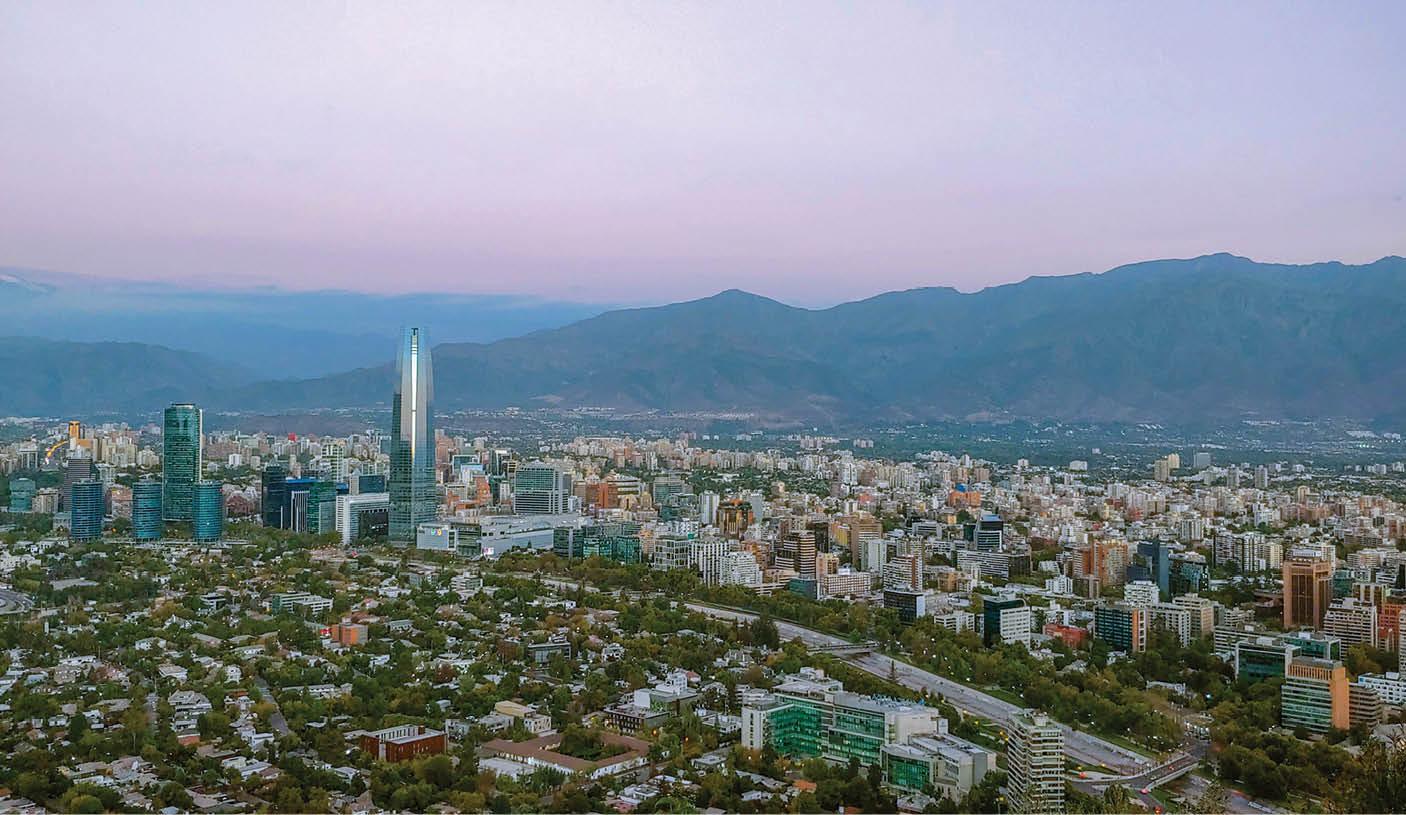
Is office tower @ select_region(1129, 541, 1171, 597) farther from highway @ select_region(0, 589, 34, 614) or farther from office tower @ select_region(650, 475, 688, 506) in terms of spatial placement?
highway @ select_region(0, 589, 34, 614)

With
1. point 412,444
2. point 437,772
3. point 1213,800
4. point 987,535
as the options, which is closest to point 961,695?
point 1213,800

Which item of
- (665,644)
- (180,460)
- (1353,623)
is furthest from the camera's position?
(180,460)

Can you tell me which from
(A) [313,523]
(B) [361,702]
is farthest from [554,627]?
(A) [313,523]

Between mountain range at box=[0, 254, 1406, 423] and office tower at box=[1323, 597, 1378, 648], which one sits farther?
mountain range at box=[0, 254, 1406, 423]

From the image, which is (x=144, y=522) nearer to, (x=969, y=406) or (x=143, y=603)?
(x=143, y=603)

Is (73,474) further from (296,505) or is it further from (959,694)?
(959,694)

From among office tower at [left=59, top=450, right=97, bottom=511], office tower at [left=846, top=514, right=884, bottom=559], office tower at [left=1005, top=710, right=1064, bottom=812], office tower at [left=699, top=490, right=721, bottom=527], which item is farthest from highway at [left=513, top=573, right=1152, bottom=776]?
office tower at [left=59, top=450, right=97, bottom=511]
